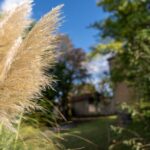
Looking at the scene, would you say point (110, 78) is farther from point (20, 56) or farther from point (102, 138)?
point (20, 56)

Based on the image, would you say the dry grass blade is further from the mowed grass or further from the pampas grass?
the mowed grass

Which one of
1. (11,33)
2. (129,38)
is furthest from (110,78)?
(11,33)

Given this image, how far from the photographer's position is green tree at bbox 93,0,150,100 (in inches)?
301

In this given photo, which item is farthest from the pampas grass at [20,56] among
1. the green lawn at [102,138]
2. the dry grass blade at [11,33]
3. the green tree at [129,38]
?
the green tree at [129,38]

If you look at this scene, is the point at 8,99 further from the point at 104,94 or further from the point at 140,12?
the point at 104,94

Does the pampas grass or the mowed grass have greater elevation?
the pampas grass

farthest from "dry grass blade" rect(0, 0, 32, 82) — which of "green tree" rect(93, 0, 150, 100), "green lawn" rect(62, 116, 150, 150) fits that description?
"green tree" rect(93, 0, 150, 100)

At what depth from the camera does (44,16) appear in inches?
93.8

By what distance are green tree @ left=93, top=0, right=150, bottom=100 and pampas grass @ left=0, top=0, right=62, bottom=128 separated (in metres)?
4.87

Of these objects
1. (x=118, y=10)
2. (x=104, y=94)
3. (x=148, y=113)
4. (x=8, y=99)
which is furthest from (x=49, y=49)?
(x=104, y=94)

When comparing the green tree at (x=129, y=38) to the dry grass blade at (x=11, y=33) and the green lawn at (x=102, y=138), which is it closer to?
the green lawn at (x=102, y=138)

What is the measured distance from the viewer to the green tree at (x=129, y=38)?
7.64 meters

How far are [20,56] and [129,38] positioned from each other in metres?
8.90

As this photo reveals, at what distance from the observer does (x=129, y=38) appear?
11.0 metres
